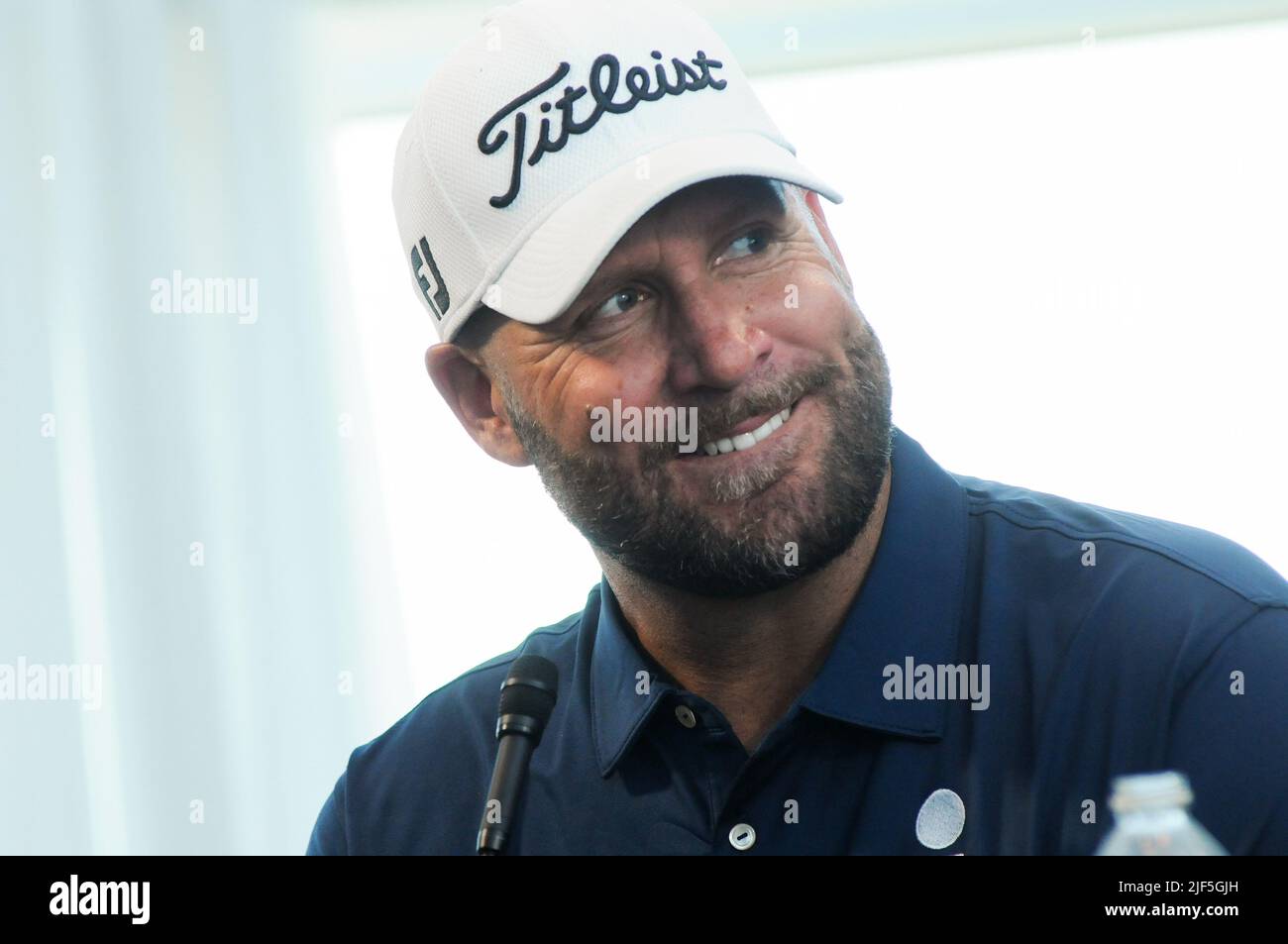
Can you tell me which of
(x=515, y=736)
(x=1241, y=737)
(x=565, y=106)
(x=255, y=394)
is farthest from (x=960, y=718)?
(x=255, y=394)

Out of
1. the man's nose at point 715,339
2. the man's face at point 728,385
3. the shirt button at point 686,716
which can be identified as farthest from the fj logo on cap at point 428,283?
the shirt button at point 686,716

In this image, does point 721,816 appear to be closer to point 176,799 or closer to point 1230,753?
point 1230,753

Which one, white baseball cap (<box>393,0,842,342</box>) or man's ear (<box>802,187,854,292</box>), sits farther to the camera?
man's ear (<box>802,187,854,292</box>)

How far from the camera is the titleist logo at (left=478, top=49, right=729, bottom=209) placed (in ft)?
3.36

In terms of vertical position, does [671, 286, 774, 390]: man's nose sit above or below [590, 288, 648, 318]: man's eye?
below

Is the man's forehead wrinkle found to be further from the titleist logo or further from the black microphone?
the black microphone

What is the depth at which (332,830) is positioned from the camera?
1172 mm

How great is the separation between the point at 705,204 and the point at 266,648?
1500mm

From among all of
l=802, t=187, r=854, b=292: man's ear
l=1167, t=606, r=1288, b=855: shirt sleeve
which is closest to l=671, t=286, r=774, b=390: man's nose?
l=802, t=187, r=854, b=292: man's ear

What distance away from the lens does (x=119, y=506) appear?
2.25 meters

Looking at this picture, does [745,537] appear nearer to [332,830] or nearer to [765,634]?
[765,634]

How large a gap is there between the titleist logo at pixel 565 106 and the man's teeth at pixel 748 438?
247 mm

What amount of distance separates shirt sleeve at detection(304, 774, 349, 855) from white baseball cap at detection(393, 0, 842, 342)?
0.43m
